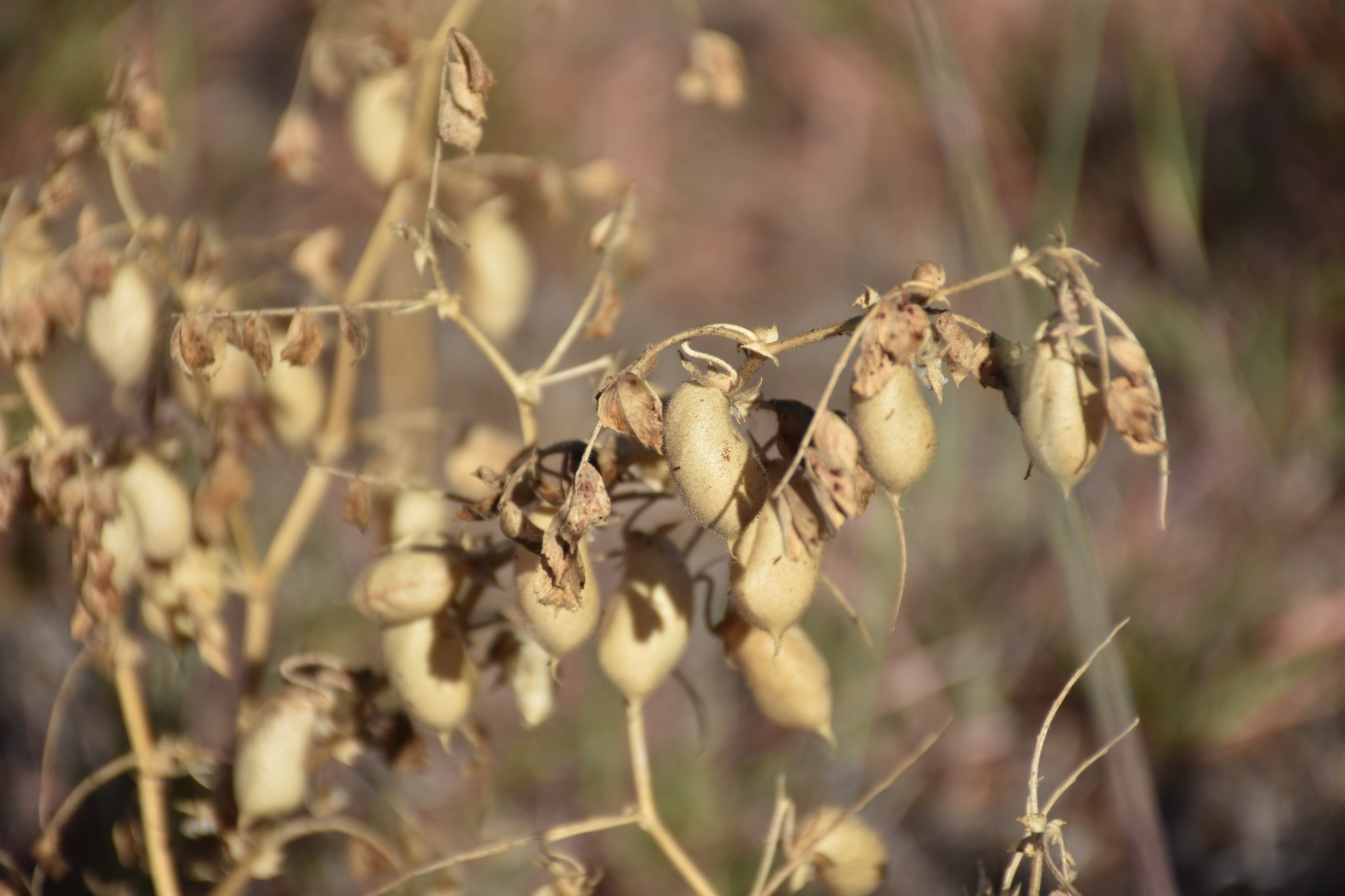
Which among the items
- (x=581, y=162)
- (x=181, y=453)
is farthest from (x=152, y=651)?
(x=581, y=162)

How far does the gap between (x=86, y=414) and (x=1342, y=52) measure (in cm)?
210

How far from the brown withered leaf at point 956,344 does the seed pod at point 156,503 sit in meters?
0.46

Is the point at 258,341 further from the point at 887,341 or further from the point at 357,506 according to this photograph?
the point at 887,341

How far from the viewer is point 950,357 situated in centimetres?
41

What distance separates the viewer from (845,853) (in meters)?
0.57

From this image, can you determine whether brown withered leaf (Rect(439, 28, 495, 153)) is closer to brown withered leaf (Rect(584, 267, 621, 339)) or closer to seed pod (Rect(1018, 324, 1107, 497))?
brown withered leaf (Rect(584, 267, 621, 339))

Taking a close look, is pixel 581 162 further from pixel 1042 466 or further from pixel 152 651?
pixel 1042 466

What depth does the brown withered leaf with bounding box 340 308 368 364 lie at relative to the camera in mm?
494

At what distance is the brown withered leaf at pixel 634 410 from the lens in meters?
0.42

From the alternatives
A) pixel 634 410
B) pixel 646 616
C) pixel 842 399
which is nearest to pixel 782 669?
pixel 646 616

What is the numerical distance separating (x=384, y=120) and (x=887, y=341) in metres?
0.50

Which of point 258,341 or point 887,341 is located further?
point 258,341

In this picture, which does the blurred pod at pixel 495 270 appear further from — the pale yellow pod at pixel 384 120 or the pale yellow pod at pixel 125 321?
the pale yellow pod at pixel 125 321

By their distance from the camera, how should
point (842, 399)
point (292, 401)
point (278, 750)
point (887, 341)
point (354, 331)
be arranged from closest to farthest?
point (887, 341) → point (354, 331) → point (278, 750) → point (292, 401) → point (842, 399)
